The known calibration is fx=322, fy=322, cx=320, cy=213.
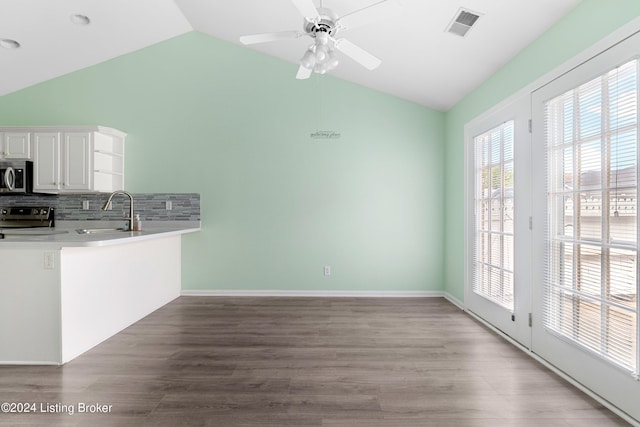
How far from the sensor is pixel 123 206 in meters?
4.09

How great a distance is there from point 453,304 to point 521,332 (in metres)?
1.22

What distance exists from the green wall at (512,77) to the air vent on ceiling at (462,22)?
1.57ft

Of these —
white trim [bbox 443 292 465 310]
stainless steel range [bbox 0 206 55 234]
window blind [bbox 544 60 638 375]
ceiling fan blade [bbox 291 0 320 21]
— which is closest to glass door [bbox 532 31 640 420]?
window blind [bbox 544 60 638 375]

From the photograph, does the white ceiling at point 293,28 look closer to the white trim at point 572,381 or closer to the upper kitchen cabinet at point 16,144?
the upper kitchen cabinet at point 16,144

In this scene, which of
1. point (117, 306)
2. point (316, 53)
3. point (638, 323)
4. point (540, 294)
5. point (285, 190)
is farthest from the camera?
point (285, 190)

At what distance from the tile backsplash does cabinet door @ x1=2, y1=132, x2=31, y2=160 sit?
1.88 ft

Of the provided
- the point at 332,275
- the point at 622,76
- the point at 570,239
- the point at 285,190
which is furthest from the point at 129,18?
the point at 570,239

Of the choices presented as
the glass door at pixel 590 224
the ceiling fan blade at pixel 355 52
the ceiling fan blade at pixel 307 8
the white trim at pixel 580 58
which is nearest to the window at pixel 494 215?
the white trim at pixel 580 58

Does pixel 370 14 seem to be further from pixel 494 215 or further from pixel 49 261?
pixel 49 261

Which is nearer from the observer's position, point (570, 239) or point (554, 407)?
point (554, 407)

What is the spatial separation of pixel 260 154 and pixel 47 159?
2.43 m

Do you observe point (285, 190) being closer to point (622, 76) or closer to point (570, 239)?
point (570, 239)

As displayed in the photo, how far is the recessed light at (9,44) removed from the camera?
335cm

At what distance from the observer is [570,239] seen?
81.7 inches
